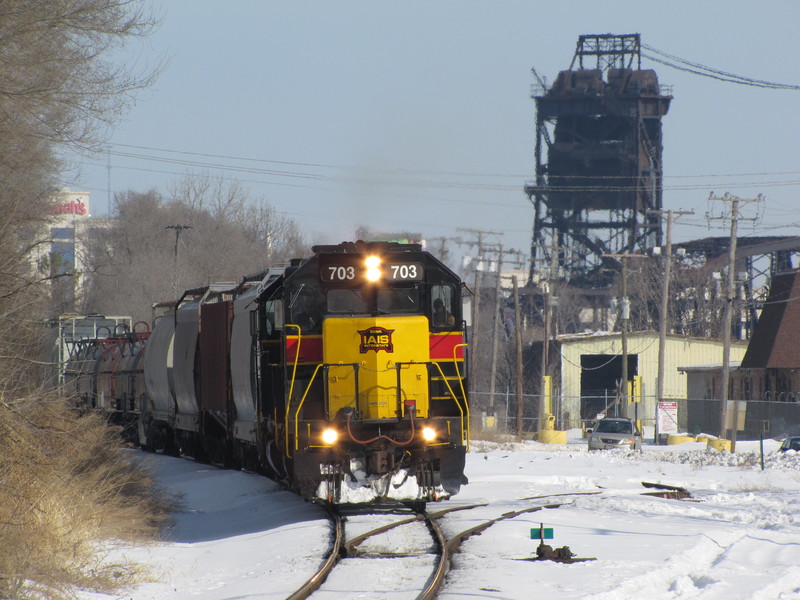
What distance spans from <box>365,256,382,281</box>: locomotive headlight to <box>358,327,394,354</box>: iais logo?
739 millimetres

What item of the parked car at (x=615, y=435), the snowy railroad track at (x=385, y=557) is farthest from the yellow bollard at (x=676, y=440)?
the snowy railroad track at (x=385, y=557)

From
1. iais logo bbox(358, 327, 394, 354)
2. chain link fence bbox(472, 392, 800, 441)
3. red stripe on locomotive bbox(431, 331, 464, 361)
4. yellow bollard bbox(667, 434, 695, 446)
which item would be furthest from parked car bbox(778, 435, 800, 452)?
iais logo bbox(358, 327, 394, 354)

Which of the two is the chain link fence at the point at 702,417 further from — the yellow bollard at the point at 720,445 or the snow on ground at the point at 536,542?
the snow on ground at the point at 536,542

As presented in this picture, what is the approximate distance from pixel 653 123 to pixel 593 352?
129 feet

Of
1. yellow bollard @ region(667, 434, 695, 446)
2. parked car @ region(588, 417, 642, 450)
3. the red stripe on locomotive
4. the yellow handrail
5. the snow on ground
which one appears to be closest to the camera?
the snow on ground

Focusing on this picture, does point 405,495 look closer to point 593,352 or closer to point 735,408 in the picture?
point 735,408

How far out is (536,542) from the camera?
13875 millimetres

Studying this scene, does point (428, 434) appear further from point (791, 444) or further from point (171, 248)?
point (171, 248)

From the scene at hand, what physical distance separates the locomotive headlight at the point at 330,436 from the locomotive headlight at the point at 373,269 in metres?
2.16

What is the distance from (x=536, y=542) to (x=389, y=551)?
1940 millimetres

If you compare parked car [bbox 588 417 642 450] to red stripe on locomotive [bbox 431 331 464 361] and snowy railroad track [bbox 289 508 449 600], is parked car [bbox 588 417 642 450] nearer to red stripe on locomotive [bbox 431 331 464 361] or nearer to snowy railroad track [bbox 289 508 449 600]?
snowy railroad track [bbox 289 508 449 600]

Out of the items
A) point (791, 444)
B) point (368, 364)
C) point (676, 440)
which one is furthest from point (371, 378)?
point (676, 440)

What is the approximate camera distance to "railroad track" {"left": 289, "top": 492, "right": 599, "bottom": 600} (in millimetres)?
10922

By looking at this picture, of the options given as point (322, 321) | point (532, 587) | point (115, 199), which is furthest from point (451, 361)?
point (115, 199)
